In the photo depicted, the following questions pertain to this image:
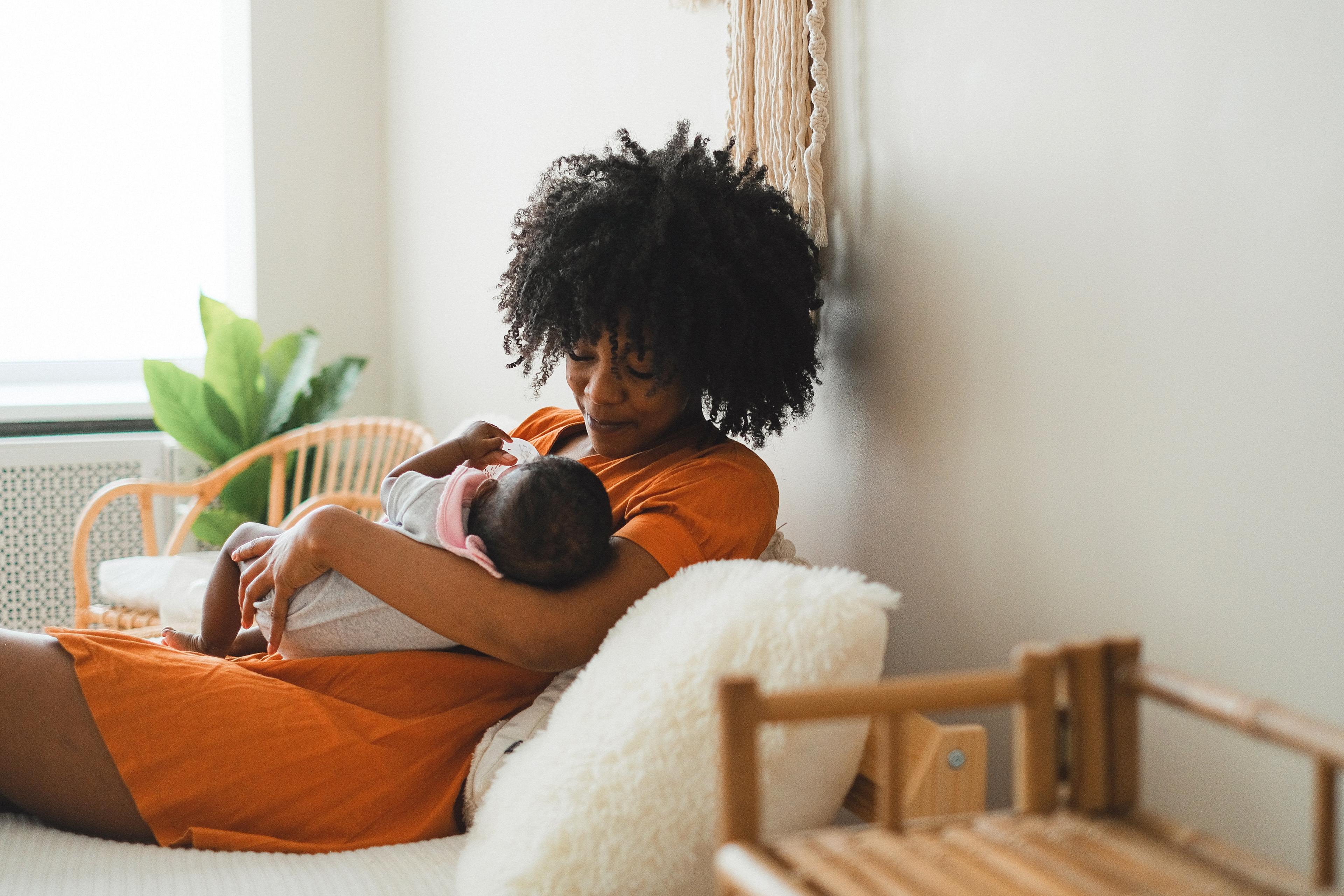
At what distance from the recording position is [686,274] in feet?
4.39

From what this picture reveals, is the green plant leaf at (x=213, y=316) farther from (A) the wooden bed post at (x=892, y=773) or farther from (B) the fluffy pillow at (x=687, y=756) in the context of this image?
(A) the wooden bed post at (x=892, y=773)

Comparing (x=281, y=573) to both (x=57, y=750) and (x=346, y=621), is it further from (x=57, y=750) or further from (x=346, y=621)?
(x=57, y=750)

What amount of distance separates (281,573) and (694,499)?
510mm

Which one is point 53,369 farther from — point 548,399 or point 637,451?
point 637,451

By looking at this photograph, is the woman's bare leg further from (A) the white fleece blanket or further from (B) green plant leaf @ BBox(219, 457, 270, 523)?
(B) green plant leaf @ BBox(219, 457, 270, 523)

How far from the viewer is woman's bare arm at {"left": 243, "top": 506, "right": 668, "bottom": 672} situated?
1223 millimetres

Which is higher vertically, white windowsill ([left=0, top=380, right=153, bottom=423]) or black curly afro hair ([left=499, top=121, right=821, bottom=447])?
black curly afro hair ([left=499, top=121, right=821, bottom=447])

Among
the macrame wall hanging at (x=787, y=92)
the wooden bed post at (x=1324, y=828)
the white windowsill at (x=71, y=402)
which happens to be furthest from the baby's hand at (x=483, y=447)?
the white windowsill at (x=71, y=402)

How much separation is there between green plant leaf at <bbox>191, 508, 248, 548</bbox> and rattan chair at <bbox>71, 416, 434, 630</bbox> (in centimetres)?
9

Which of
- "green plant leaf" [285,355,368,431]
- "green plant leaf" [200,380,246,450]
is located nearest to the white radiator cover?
"green plant leaf" [200,380,246,450]

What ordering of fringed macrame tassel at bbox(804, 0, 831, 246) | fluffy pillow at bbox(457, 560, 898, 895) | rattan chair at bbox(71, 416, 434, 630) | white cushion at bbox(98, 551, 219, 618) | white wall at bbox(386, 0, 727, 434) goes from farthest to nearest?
rattan chair at bbox(71, 416, 434, 630)
white cushion at bbox(98, 551, 219, 618)
white wall at bbox(386, 0, 727, 434)
fringed macrame tassel at bbox(804, 0, 831, 246)
fluffy pillow at bbox(457, 560, 898, 895)

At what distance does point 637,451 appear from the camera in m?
1.49

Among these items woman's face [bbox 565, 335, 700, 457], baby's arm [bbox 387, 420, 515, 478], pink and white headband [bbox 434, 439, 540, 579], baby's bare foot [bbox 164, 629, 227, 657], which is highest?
woman's face [bbox 565, 335, 700, 457]

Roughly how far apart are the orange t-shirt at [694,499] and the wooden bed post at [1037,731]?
0.54m
